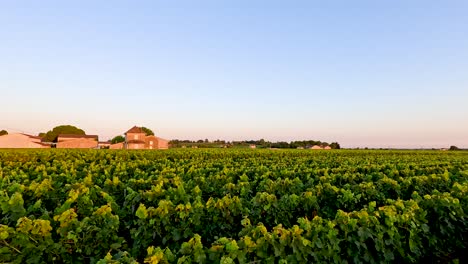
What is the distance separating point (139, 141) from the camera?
87250 mm

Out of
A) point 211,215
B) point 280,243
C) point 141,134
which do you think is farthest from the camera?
point 141,134

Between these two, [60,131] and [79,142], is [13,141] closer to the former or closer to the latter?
[79,142]

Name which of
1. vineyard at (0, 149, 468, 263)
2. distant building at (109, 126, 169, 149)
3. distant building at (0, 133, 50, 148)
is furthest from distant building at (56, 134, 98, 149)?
vineyard at (0, 149, 468, 263)

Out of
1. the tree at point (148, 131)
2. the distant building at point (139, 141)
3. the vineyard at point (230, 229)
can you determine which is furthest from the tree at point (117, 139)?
the vineyard at point (230, 229)

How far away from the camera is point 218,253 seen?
3451 millimetres

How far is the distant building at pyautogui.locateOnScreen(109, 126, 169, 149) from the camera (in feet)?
280

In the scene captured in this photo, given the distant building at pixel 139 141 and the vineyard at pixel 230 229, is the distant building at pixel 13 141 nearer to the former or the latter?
the distant building at pixel 139 141

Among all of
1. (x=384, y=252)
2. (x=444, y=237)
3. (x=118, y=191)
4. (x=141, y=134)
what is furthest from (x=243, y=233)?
(x=141, y=134)

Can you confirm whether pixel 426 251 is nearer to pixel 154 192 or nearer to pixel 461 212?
Result: pixel 461 212

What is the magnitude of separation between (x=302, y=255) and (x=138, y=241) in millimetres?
2426

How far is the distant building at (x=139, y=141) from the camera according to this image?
8538 centimetres

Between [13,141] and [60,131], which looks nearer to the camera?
[13,141]

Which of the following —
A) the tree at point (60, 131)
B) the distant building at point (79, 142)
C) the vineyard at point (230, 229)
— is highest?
the tree at point (60, 131)

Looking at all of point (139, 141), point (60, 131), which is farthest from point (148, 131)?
point (139, 141)
